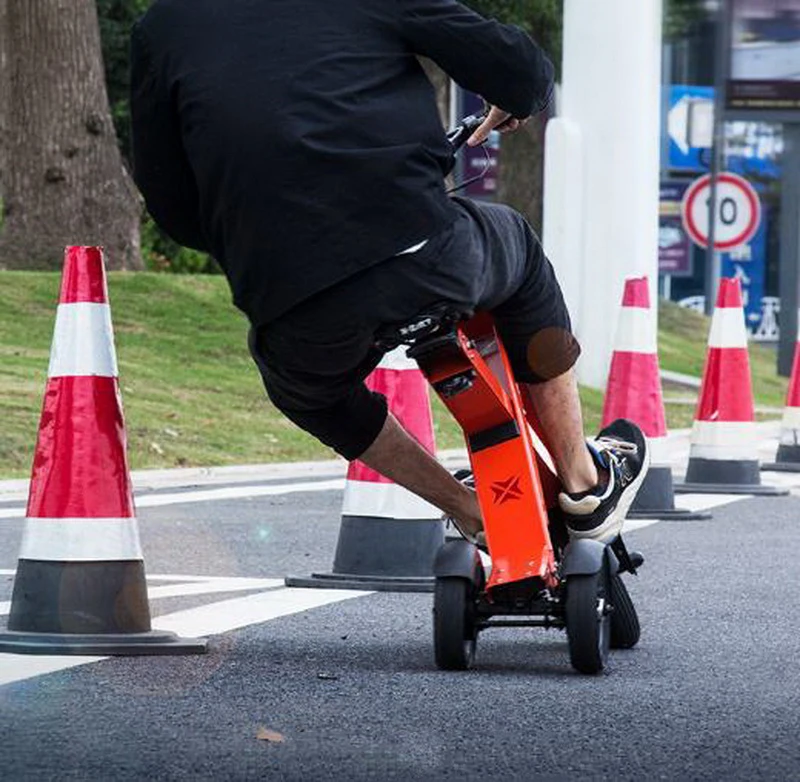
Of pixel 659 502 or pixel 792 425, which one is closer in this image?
pixel 659 502

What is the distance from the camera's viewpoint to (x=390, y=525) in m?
7.14

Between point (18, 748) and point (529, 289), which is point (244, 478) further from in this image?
point (18, 748)

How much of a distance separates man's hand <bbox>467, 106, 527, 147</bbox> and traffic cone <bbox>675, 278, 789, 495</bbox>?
18.7 feet

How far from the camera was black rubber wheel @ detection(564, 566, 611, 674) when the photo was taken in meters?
5.34

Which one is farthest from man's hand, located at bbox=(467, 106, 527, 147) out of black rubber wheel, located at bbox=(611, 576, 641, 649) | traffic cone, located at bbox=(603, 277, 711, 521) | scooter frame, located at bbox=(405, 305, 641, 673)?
traffic cone, located at bbox=(603, 277, 711, 521)

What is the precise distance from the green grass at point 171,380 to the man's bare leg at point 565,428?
5.94 meters

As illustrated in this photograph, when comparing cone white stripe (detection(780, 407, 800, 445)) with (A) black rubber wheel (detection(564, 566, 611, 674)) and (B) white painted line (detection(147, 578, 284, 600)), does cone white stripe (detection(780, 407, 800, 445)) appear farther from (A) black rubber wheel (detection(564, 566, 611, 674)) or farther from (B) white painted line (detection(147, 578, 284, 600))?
(A) black rubber wheel (detection(564, 566, 611, 674))

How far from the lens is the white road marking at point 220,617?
17.4 ft

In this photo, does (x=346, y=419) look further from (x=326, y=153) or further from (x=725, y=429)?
(x=725, y=429)

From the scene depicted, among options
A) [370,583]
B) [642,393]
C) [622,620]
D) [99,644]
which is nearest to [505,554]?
[622,620]

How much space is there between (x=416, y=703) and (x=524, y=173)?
2818 cm

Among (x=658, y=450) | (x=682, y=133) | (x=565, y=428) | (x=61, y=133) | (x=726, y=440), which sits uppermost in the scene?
(x=565, y=428)

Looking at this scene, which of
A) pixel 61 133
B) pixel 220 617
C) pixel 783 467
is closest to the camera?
pixel 220 617

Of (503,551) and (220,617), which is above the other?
(503,551)
